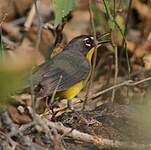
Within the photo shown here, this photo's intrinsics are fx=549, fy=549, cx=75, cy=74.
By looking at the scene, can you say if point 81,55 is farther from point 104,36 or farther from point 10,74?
point 10,74

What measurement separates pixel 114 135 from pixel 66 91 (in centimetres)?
134

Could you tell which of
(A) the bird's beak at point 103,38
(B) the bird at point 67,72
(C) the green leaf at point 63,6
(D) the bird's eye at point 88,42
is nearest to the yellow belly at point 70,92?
(B) the bird at point 67,72

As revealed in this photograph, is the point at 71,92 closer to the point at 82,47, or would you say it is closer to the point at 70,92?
the point at 70,92

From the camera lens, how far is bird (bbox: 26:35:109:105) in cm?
521

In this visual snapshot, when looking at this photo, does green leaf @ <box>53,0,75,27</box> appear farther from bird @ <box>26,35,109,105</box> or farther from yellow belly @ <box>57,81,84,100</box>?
yellow belly @ <box>57,81,84,100</box>

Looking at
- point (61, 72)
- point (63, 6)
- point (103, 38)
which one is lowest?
point (61, 72)

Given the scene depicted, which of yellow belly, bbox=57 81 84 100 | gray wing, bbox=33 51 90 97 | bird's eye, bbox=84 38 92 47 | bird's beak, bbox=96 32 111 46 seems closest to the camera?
gray wing, bbox=33 51 90 97

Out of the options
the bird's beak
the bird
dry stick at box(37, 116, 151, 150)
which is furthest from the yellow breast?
dry stick at box(37, 116, 151, 150)

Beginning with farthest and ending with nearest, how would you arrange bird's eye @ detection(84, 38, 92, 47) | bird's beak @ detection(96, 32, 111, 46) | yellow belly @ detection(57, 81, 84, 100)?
bird's eye @ detection(84, 38, 92, 47) → bird's beak @ detection(96, 32, 111, 46) → yellow belly @ detection(57, 81, 84, 100)

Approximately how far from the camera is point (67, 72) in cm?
587

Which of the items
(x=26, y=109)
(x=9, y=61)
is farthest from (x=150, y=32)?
(x=9, y=61)

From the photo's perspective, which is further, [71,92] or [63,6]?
[71,92]

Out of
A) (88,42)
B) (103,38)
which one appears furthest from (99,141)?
(88,42)

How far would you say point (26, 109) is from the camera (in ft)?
13.9
